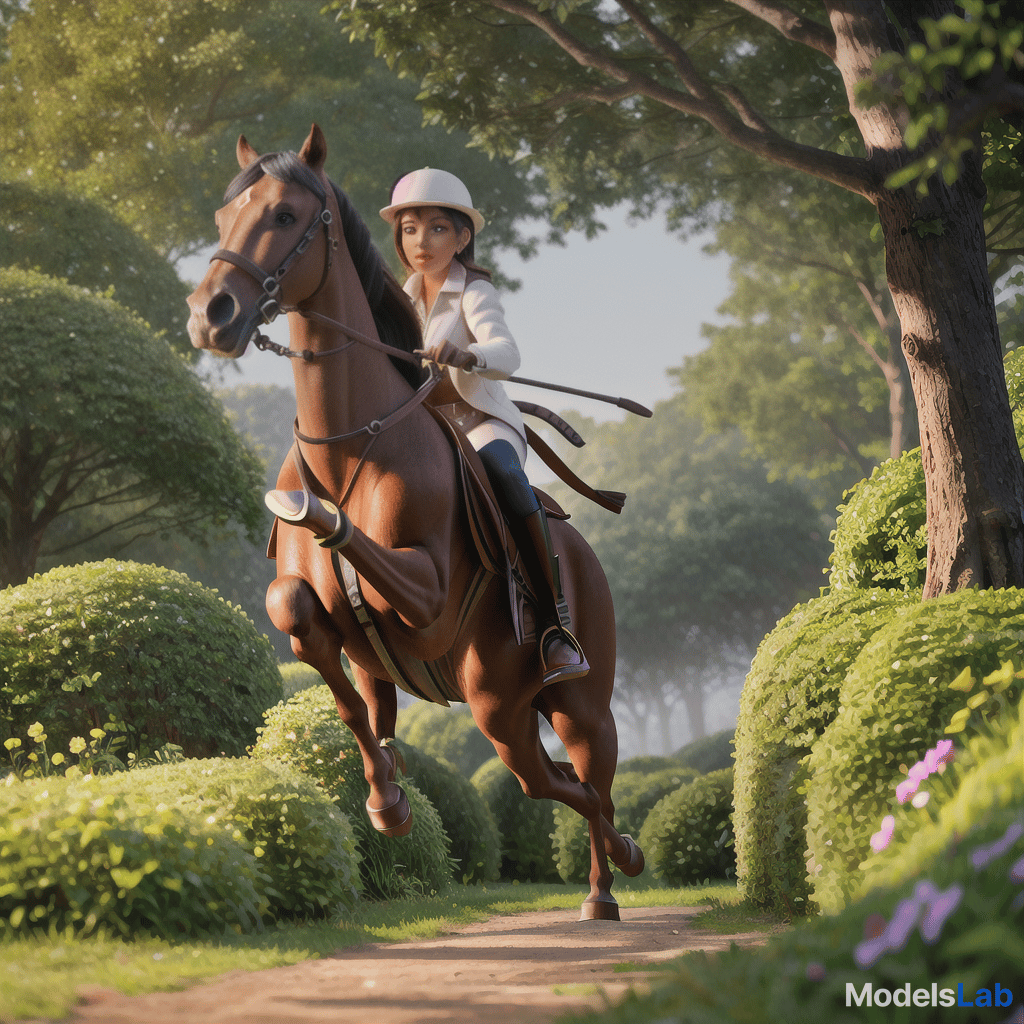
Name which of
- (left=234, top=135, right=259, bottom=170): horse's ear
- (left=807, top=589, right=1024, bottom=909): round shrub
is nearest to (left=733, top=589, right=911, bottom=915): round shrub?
(left=807, top=589, right=1024, bottom=909): round shrub

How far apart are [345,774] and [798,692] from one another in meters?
4.06

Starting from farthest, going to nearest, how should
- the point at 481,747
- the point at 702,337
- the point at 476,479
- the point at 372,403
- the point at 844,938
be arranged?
the point at 702,337, the point at 481,747, the point at 476,479, the point at 372,403, the point at 844,938

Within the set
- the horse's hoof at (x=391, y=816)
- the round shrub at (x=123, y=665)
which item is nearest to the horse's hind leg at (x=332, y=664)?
the horse's hoof at (x=391, y=816)

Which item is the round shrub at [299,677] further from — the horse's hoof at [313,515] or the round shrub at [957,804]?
the round shrub at [957,804]

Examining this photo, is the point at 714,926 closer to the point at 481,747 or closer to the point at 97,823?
the point at 97,823

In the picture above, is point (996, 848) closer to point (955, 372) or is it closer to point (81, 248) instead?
point (955, 372)

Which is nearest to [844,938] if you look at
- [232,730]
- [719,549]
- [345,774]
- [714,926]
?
[714,926]

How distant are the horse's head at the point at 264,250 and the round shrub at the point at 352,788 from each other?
15.5 ft

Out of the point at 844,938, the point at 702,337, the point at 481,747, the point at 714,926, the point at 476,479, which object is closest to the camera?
the point at 844,938

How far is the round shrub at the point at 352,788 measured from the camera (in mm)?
8148

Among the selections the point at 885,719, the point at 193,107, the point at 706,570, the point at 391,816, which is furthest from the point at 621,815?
the point at 706,570

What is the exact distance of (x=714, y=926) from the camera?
5.72 m

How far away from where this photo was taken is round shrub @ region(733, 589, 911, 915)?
582 centimetres

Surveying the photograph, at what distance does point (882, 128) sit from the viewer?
7.26 meters
